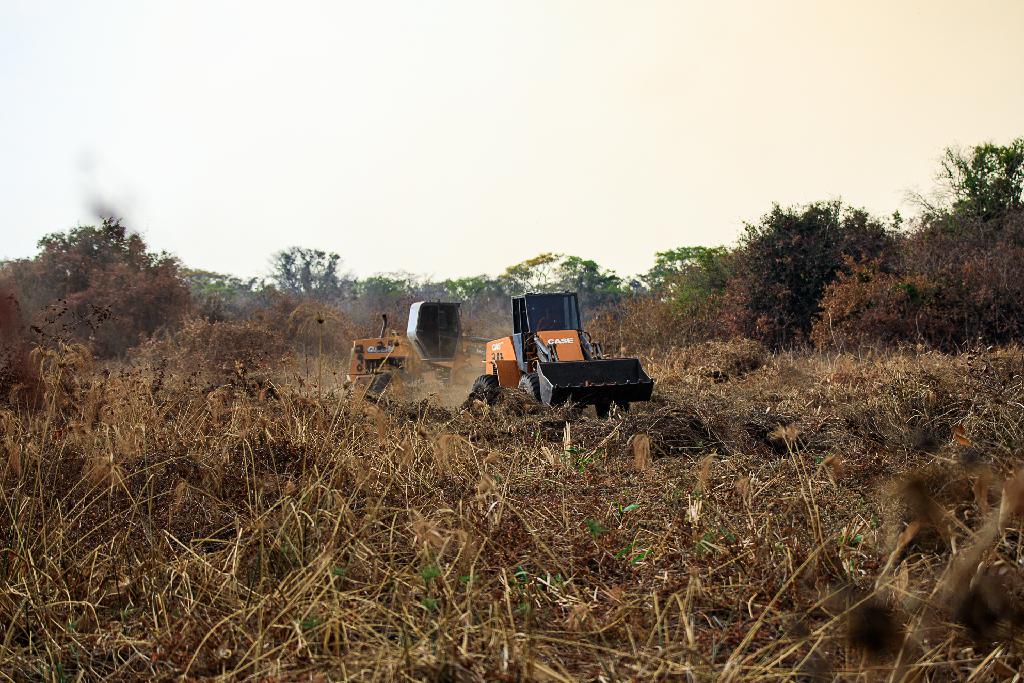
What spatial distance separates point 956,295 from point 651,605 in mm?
15851

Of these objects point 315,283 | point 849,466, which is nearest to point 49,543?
point 849,466

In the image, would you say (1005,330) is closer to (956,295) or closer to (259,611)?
(956,295)

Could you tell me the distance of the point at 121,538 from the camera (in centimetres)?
493

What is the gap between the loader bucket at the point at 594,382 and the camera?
407 inches

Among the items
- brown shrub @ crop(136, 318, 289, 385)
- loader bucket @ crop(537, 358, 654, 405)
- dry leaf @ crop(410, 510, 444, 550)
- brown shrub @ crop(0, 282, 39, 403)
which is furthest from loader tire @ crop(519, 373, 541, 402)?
brown shrub @ crop(136, 318, 289, 385)

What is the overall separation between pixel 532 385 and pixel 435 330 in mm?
6686

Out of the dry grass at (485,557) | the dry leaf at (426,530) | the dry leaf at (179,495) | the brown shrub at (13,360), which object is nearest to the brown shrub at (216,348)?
the brown shrub at (13,360)

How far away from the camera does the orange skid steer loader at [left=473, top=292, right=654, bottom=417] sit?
416 inches

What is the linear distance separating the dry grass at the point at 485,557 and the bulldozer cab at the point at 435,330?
9841mm

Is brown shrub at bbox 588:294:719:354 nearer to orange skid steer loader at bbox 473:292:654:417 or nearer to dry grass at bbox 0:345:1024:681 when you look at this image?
orange skid steer loader at bbox 473:292:654:417

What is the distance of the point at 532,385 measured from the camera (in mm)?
11227

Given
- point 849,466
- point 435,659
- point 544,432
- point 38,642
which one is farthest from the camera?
point 544,432

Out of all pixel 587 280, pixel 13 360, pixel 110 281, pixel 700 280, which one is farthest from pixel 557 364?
pixel 587 280

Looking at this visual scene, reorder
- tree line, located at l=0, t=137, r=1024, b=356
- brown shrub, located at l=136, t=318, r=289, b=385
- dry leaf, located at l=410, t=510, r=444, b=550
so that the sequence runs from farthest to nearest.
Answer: brown shrub, located at l=136, t=318, r=289, b=385
tree line, located at l=0, t=137, r=1024, b=356
dry leaf, located at l=410, t=510, r=444, b=550
